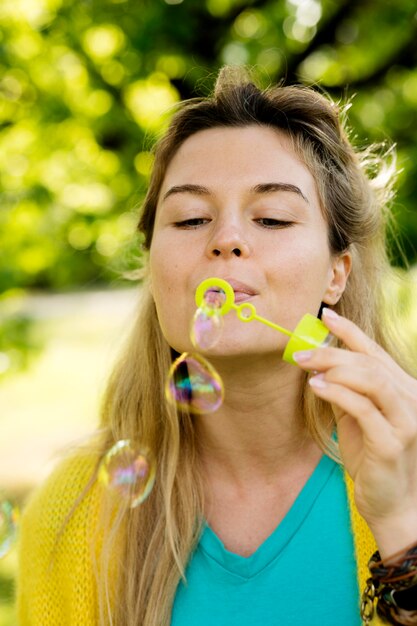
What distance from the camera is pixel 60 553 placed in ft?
6.81

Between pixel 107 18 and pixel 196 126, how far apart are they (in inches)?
93.8

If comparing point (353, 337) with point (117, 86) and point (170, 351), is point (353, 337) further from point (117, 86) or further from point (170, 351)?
point (117, 86)

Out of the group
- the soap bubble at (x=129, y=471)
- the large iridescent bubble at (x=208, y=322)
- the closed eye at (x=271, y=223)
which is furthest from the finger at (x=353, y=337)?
the soap bubble at (x=129, y=471)

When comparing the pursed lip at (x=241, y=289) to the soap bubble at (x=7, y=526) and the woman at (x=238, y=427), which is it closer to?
the woman at (x=238, y=427)

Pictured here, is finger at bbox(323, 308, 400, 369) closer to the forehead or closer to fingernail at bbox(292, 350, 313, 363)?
fingernail at bbox(292, 350, 313, 363)

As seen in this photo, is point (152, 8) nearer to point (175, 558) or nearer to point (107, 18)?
point (107, 18)

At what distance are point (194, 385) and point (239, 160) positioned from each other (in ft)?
2.05

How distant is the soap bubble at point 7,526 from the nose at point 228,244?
1.11 meters

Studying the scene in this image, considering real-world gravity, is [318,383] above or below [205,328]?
below

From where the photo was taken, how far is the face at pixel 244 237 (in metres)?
1.77

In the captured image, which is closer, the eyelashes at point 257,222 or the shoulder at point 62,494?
the eyelashes at point 257,222

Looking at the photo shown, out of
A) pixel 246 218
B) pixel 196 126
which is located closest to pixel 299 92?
pixel 196 126

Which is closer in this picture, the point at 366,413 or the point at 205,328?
the point at 366,413

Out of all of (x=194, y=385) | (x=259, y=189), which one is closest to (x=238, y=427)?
(x=194, y=385)
